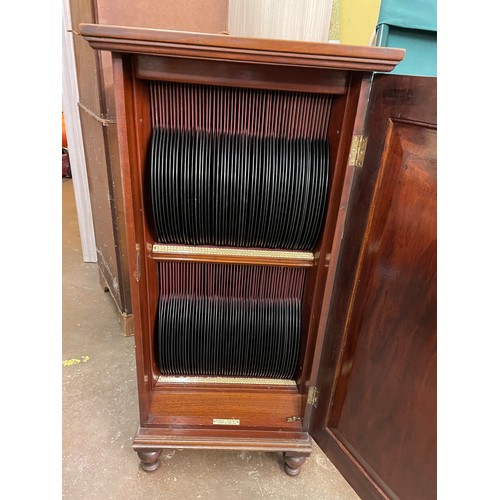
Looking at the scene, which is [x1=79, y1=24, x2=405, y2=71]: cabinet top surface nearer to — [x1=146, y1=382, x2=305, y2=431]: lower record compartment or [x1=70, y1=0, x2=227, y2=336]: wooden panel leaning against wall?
[x1=70, y1=0, x2=227, y2=336]: wooden panel leaning against wall

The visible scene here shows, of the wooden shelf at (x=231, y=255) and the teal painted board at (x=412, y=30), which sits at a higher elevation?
the teal painted board at (x=412, y=30)

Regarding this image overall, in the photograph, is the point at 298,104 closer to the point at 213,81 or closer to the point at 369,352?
the point at 213,81

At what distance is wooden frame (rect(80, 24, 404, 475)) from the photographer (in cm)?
87

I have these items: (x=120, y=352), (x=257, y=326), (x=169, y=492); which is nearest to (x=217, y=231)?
(x=257, y=326)

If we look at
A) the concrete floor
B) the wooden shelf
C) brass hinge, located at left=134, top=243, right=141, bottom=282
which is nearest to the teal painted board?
Answer: the wooden shelf

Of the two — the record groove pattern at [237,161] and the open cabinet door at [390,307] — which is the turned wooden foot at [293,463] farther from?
the record groove pattern at [237,161]

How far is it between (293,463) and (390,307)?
0.74 metres

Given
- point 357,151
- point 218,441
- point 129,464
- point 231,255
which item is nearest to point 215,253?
point 231,255

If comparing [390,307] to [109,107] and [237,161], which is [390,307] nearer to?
[237,161]

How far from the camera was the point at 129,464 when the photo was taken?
1.44m

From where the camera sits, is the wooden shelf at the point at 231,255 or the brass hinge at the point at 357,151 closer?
the brass hinge at the point at 357,151

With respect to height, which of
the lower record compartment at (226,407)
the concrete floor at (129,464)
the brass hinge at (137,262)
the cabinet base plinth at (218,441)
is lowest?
the concrete floor at (129,464)

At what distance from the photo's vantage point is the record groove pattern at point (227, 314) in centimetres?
137

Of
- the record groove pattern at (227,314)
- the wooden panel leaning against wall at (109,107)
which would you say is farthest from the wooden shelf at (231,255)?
the wooden panel leaning against wall at (109,107)
